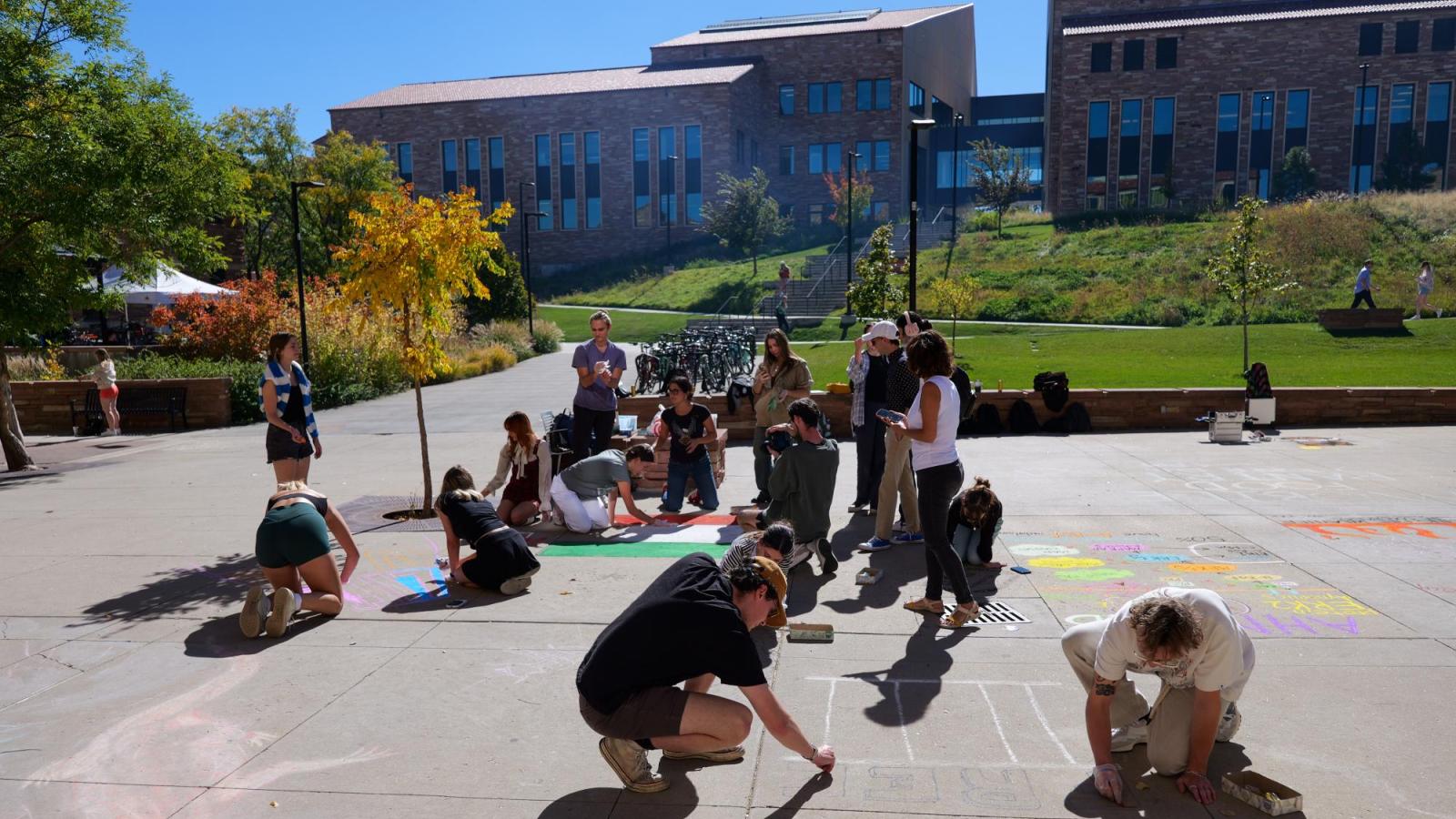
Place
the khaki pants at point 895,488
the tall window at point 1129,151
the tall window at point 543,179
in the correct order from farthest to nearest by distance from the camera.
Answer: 1. the tall window at point 543,179
2. the tall window at point 1129,151
3. the khaki pants at point 895,488

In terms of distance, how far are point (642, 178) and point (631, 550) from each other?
191 ft

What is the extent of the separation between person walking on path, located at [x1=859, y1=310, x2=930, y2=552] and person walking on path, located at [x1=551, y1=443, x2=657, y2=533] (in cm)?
221

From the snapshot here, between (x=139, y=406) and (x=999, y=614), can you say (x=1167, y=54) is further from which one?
(x=999, y=614)

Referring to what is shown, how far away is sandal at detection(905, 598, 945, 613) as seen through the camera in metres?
6.38

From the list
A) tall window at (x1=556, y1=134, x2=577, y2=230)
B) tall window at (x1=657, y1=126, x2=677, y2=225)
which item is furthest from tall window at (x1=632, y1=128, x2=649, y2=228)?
tall window at (x1=556, y1=134, x2=577, y2=230)

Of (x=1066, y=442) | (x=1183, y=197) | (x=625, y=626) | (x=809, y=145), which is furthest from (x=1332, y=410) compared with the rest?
(x=809, y=145)

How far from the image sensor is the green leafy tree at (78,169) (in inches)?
519

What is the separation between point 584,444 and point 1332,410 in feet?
39.5

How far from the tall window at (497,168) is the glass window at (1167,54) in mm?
39607

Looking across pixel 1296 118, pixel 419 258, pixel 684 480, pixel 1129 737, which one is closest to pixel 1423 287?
pixel 684 480

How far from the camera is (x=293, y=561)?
6398 mm

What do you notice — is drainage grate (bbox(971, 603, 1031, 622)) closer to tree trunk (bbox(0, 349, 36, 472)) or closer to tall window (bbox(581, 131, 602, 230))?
tree trunk (bbox(0, 349, 36, 472))

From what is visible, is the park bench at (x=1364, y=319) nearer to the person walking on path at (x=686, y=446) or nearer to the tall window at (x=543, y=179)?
the person walking on path at (x=686, y=446)

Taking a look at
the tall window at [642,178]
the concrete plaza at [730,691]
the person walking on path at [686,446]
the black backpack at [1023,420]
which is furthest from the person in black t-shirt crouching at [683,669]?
the tall window at [642,178]
